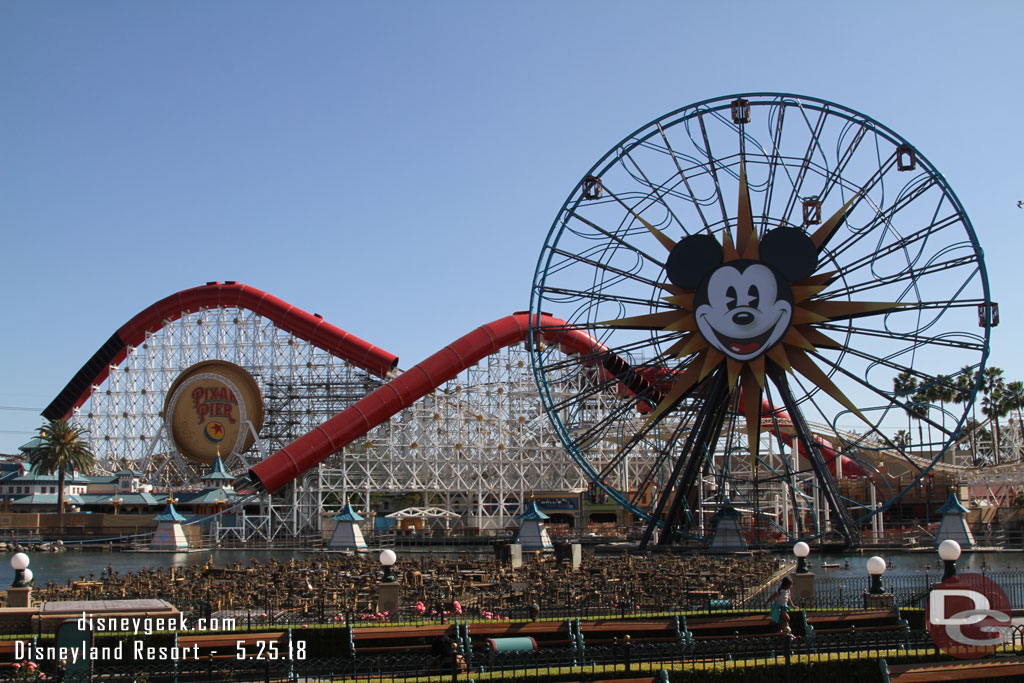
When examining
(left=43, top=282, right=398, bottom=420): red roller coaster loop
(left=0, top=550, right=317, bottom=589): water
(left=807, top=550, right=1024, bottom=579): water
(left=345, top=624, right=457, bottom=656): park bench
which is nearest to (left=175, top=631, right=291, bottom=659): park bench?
(left=345, top=624, right=457, bottom=656): park bench

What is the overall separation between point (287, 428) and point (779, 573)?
53606 millimetres

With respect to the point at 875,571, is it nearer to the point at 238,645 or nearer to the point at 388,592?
the point at 388,592

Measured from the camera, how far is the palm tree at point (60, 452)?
88125mm

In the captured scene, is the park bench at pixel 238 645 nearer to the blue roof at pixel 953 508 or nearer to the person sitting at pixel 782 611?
the person sitting at pixel 782 611

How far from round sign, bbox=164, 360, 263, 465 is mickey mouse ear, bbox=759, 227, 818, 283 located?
5881 centimetres

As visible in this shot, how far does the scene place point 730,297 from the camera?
110ft

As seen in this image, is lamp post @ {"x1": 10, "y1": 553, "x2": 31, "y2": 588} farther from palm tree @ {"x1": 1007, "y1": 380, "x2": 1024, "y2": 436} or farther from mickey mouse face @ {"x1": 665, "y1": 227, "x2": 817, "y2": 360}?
palm tree @ {"x1": 1007, "y1": 380, "x2": 1024, "y2": 436}

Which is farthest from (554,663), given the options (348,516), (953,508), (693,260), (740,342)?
(348,516)

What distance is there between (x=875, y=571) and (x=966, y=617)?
4.97m

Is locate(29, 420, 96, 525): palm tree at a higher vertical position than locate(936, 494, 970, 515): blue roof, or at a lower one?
higher

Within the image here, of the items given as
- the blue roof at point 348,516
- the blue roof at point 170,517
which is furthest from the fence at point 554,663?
the blue roof at point 170,517

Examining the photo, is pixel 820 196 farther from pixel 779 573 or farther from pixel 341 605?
pixel 341 605

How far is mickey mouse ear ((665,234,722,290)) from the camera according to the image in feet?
112

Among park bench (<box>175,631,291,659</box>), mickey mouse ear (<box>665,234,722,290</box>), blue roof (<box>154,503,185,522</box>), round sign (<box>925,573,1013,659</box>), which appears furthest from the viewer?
blue roof (<box>154,503,185,522</box>)
